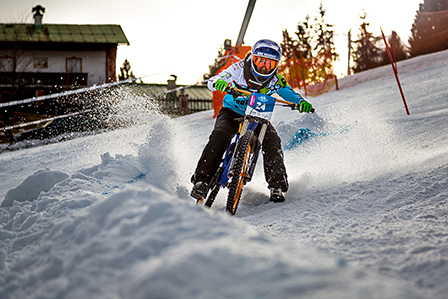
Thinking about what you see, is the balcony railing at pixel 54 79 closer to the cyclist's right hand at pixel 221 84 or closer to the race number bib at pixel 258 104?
the cyclist's right hand at pixel 221 84

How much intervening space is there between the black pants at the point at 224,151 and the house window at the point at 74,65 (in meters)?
29.7

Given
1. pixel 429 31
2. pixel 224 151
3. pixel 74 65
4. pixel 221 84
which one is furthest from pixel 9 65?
pixel 429 31

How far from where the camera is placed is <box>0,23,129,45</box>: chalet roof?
98.5 feet

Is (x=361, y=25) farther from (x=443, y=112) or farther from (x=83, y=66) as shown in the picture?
(x=443, y=112)

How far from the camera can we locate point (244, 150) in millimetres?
3982

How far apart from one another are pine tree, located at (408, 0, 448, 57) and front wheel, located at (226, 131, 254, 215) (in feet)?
109

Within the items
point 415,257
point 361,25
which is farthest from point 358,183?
point 361,25

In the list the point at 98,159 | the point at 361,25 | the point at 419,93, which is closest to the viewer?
the point at 98,159

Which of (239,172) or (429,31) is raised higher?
(429,31)

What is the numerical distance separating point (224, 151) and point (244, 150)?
320 millimetres

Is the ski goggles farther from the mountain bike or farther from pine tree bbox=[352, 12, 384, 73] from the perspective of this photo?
→ pine tree bbox=[352, 12, 384, 73]

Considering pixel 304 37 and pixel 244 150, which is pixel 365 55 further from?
pixel 244 150

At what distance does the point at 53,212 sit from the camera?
3.06 metres

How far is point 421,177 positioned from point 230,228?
2770 millimetres
